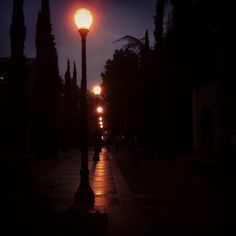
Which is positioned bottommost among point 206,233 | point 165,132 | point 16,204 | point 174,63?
point 206,233

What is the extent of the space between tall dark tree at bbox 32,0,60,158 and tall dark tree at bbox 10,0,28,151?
18.2ft

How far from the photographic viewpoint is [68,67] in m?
59.6

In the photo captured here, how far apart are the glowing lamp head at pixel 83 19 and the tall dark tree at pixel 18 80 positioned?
53.8 feet

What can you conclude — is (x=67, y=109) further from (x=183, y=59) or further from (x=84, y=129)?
(x=84, y=129)

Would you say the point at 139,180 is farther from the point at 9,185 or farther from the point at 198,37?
the point at 9,185

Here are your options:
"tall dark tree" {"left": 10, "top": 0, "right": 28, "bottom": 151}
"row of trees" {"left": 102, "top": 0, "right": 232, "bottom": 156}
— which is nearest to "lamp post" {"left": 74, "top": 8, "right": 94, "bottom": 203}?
"row of trees" {"left": 102, "top": 0, "right": 232, "bottom": 156}

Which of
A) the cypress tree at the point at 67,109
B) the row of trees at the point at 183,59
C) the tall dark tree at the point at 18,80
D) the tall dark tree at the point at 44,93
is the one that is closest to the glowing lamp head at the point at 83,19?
the row of trees at the point at 183,59

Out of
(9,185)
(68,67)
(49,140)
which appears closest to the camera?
(9,185)

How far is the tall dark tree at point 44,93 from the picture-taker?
1384 inches

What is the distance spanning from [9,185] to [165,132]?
85.2 ft

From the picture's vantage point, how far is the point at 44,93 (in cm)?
3541

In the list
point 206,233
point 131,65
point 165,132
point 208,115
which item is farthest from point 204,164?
point 131,65

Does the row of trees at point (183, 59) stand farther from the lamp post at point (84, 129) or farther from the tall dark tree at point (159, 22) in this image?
the lamp post at point (84, 129)

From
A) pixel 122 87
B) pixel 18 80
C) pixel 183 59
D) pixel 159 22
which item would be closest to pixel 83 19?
pixel 183 59
